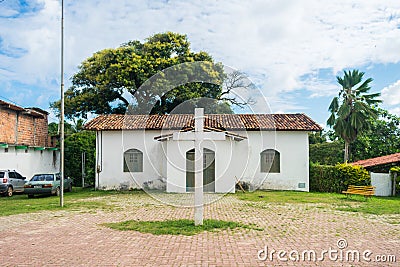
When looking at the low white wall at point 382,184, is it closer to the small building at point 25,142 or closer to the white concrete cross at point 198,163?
the white concrete cross at point 198,163

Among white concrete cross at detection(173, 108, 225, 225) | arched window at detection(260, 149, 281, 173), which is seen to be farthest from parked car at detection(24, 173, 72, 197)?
arched window at detection(260, 149, 281, 173)

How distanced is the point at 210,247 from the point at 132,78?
87.3 ft

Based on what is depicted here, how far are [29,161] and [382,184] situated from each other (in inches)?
912

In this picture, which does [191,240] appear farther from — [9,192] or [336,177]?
[336,177]

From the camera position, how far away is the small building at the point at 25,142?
25.3 m

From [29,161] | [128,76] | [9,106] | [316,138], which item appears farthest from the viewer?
[316,138]

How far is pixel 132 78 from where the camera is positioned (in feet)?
110

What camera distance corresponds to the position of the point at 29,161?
90.2ft

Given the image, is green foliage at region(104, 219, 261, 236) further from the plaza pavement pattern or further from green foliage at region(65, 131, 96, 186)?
green foliage at region(65, 131, 96, 186)

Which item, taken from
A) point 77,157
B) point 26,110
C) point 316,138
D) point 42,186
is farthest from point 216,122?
point 316,138

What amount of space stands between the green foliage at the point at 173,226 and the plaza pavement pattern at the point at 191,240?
345mm

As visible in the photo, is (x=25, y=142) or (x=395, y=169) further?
(x=25, y=142)

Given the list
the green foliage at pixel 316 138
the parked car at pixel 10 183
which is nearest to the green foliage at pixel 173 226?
the parked car at pixel 10 183

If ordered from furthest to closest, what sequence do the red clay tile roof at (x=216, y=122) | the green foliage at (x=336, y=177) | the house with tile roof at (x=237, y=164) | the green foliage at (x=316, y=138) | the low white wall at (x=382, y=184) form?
the green foliage at (x=316, y=138) < the red clay tile roof at (x=216, y=122) < the house with tile roof at (x=237, y=164) < the low white wall at (x=382, y=184) < the green foliage at (x=336, y=177)
